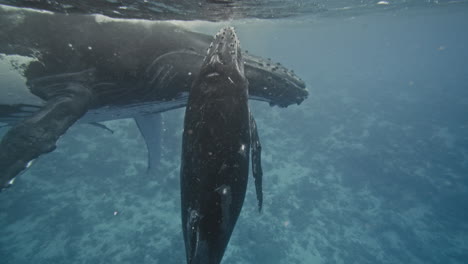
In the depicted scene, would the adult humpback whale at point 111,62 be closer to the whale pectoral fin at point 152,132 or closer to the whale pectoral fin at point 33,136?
the whale pectoral fin at point 33,136

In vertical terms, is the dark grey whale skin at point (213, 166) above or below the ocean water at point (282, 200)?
above

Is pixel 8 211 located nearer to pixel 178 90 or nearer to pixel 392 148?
pixel 178 90

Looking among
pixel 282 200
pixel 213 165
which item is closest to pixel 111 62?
pixel 213 165

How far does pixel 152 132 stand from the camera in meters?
9.76

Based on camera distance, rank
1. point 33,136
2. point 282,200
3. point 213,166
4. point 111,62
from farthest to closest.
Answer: point 282,200 → point 111,62 → point 33,136 → point 213,166

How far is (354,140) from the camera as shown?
27734 mm

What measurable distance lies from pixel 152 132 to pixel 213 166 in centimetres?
828

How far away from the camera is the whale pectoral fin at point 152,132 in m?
9.00

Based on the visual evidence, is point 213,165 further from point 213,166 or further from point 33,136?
point 33,136

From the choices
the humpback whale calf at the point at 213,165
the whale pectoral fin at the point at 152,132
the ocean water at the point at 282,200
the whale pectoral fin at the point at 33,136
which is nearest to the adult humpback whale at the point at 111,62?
the whale pectoral fin at the point at 33,136

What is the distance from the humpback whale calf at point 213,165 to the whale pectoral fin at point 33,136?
256cm

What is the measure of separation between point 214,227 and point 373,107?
39.8m

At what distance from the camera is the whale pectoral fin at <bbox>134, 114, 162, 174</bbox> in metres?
9.00

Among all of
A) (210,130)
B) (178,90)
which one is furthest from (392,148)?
(210,130)
